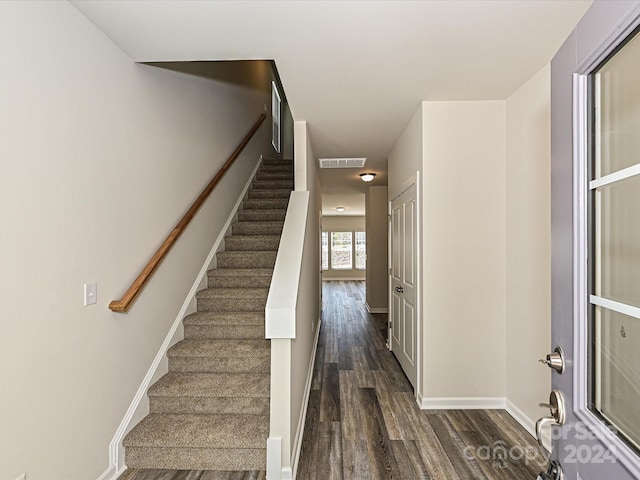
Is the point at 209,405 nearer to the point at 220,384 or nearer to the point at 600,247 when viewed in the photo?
the point at 220,384

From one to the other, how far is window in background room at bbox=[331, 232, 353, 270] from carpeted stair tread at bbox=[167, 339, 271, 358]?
10.2 m

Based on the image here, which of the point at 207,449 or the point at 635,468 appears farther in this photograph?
the point at 207,449

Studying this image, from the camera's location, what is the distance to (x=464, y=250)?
9.18 feet

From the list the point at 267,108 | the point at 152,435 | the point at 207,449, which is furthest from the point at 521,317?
the point at 267,108

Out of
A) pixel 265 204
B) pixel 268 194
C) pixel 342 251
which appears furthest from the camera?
pixel 342 251

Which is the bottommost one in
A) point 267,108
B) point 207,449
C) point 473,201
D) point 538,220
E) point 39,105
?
point 207,449

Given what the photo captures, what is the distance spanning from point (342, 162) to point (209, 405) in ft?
11.5

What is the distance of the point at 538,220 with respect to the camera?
234 cm

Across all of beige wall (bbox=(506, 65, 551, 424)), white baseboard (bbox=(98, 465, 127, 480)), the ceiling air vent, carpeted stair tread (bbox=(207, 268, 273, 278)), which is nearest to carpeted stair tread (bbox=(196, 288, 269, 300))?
carpeted stair tread (bbox=(207, 268, 273, 278))

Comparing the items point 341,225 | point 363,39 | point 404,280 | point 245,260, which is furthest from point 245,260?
point 341,225

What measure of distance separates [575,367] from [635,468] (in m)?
0.24

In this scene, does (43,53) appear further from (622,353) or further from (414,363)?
(414,363)

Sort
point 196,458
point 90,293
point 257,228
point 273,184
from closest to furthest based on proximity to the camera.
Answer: point 90,293 → point 196,458 → point 257,228 → point 273,184

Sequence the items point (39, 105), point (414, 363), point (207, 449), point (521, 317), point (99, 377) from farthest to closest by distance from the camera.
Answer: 1. point (414, 363)
2. point (521, 317)
3. point (207, 449)
4. point (99, 377)
5. point (39, 105)
